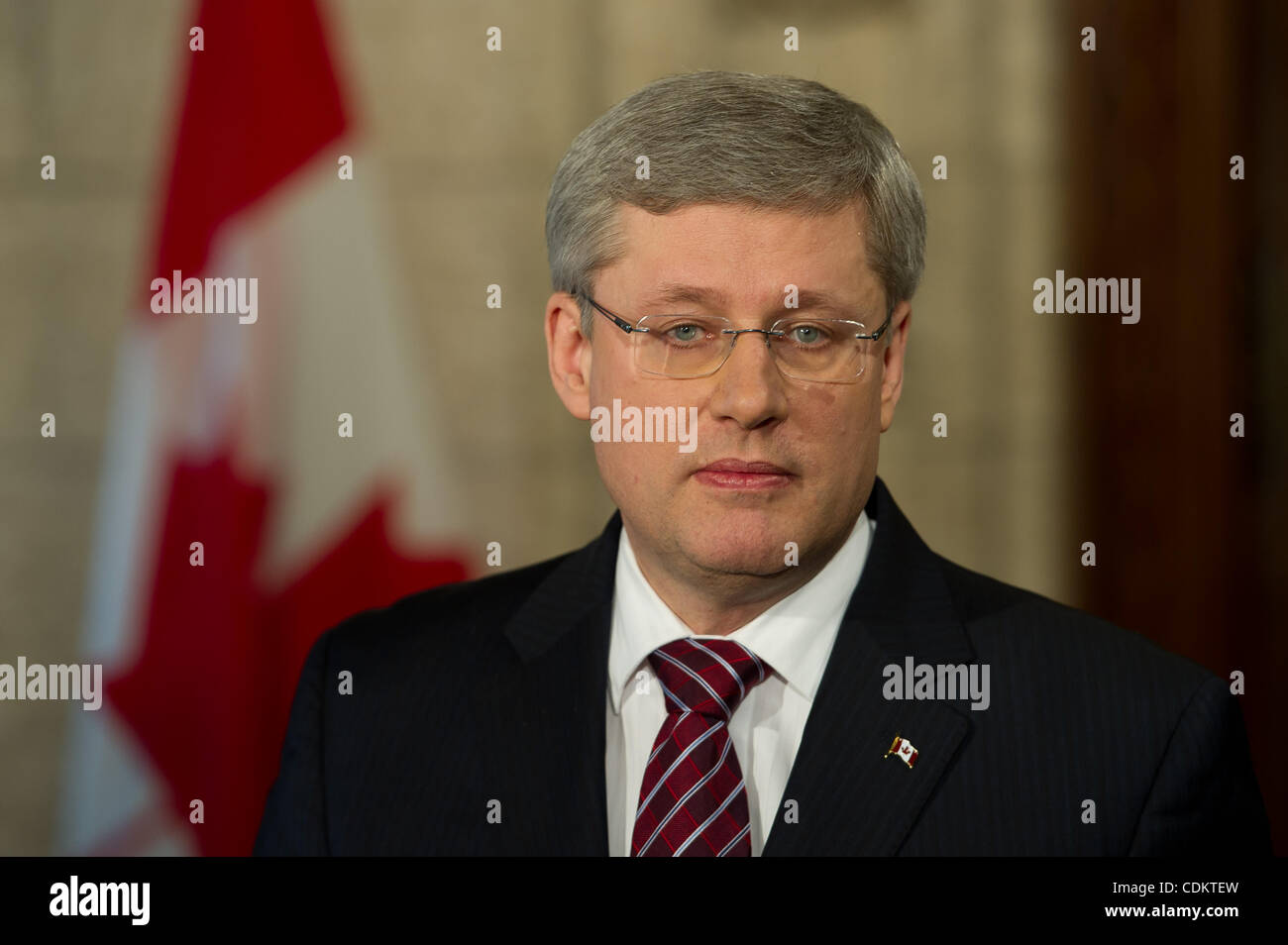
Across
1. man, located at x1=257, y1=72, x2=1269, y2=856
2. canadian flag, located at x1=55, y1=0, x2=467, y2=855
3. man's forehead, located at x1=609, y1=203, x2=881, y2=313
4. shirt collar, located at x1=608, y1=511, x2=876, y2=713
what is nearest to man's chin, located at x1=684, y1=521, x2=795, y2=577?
man, located at x1=257, y1=72, x2=1269, y2=856

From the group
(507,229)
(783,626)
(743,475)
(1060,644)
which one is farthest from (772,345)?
(507,229)

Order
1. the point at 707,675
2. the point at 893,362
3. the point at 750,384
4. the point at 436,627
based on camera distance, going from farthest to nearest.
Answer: the point at 436,627 → the point at 893,362 → the point at 707,675 → the point at 750,384

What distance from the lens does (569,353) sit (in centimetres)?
231

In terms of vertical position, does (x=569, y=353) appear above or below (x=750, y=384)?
above

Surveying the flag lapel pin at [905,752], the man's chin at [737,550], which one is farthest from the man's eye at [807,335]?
the flag lapel pin at [905,752]

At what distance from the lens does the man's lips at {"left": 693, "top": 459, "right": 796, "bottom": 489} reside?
2.05m

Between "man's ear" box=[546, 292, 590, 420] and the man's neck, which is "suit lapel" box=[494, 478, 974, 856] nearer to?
the man's neck

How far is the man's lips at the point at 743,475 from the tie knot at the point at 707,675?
260mm

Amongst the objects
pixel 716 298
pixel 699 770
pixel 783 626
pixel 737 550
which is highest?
pixel 716 298

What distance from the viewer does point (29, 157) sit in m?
3.56

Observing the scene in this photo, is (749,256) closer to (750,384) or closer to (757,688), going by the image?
(750,384)

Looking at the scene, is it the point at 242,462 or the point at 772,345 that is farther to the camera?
the point at 242,462

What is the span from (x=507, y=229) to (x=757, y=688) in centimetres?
180

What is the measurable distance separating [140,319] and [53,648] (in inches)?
34.5
